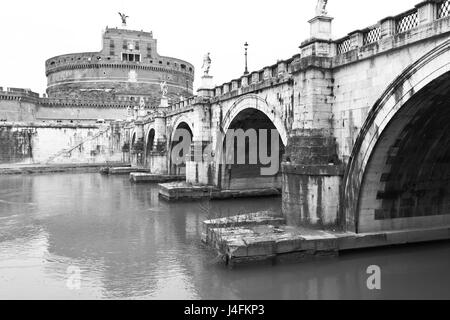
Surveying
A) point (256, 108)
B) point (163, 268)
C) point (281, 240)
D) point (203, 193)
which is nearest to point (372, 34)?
point (281, 240)

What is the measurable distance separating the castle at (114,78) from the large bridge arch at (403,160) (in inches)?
1869

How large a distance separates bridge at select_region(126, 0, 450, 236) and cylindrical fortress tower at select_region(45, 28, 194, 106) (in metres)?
50.8

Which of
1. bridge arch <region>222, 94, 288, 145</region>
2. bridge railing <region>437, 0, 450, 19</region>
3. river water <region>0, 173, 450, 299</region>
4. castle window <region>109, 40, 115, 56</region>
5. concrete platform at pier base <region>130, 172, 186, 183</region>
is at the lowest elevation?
river water <region>0, 173, 450, 299</region>

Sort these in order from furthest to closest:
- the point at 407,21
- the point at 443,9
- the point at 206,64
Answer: the point at 206,64, the point at 407,21, the point at 443,9

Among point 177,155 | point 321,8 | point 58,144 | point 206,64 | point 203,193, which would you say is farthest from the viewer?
point 58,144

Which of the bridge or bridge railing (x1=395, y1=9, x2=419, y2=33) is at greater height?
bridge railing (x1=395, y1=9, x2=419, y2=33)

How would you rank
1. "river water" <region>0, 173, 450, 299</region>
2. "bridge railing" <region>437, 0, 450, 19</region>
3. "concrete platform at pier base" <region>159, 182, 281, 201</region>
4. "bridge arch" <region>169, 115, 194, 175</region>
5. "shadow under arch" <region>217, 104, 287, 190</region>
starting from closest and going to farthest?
"bridge railing" <region>437, 0, 450, 19</region>
"river water" <region>0, 173, 450, 299</region>
"shadow under arch" <region>217, 104, 287, 190</region>
"concrete platform at pier base" <region>159, 182, 281, 201</region>
"bridge arch" <region>169, 115, 194, 175</region>

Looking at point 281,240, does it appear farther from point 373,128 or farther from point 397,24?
point 397,24

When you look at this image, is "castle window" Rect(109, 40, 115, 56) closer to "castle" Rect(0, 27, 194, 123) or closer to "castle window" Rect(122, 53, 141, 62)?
"castle" Rect(0, 27, 194, 123)

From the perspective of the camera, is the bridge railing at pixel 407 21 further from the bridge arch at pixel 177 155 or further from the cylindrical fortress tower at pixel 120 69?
the cylindrical fortress tower at pixel 120 69

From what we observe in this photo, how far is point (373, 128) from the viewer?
348 inches

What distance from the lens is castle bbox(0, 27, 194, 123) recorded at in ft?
180

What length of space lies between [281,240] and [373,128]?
118 inches

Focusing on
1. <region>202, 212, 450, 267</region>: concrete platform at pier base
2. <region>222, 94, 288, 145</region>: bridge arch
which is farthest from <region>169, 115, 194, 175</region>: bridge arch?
<region>202, 212, 450, 267</region>: concrete platform at pier base
